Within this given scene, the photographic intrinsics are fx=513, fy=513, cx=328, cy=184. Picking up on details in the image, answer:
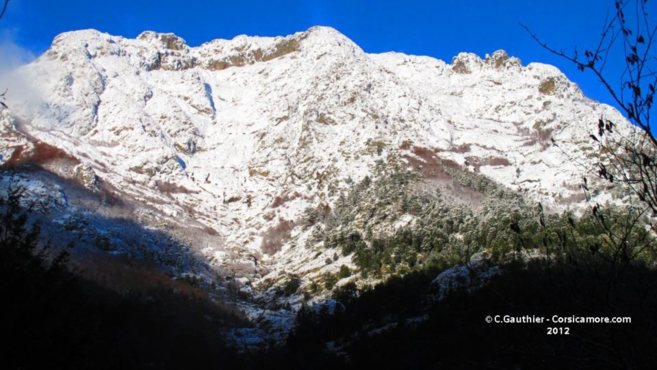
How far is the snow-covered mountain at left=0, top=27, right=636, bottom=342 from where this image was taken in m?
66.2

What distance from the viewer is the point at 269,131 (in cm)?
9394

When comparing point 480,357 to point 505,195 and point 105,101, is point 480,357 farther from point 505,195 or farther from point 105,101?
point 105,101

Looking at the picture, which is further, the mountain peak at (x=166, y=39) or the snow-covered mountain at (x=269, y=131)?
the mountain peak at (x=166, y=39)

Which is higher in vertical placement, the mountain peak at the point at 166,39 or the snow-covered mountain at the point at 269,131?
the mountain peak at the point at 166,39

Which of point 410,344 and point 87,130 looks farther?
point 87,130

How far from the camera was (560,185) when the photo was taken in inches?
2498

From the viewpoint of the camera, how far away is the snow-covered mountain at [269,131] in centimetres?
6625

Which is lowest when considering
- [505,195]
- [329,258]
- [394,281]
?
[394,281]

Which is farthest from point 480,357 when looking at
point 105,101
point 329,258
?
point 105,101

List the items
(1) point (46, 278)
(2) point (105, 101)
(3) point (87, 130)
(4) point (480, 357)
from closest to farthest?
(1) point (46, 278) < (4) point (480, 357) < (3) point (87, 130) < (2) point (105, 101)

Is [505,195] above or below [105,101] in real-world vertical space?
below

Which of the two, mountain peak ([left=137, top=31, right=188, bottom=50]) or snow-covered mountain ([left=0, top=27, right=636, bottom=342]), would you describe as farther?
mountain peak ([left=137, top=31, right=188, bottom=50])

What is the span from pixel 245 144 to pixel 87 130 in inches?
1105

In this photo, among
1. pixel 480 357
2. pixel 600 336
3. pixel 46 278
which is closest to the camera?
pixel 600 336
